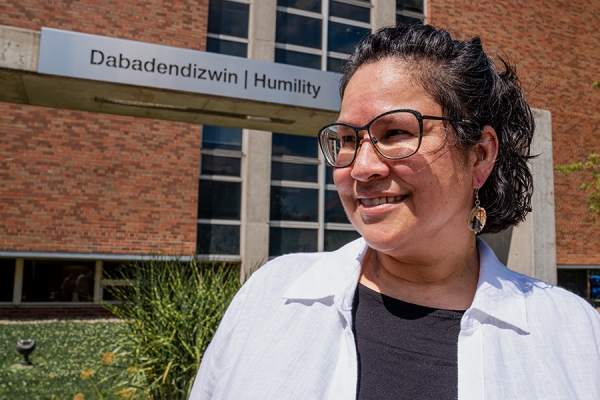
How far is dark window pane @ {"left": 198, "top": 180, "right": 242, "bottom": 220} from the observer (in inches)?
553

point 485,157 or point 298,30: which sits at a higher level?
point 298,30

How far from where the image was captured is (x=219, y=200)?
46.5 ft

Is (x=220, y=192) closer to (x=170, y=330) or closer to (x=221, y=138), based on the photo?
(x=221, y=138)

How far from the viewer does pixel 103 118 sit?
1307 centimetres

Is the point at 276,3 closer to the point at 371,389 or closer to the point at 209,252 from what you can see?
the point at 209,252

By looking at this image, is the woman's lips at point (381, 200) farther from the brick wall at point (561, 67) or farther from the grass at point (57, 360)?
the brick wall at point (561, 67)

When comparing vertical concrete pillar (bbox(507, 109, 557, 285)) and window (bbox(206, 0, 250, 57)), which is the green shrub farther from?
window (bbox(206, 0, 250, 57))

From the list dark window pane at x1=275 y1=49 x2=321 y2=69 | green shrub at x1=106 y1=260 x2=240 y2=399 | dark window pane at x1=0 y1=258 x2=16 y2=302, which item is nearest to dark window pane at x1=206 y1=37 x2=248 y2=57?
dark window pane at x1=275 y1=49 x2=321 y2=69

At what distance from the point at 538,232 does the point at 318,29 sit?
11.1m

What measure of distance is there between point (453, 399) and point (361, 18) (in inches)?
631

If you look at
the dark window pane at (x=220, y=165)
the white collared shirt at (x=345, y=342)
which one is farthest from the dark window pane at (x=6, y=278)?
the white collared shirt at (x=345, y=342)

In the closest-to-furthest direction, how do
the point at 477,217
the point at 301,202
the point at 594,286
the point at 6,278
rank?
the point at 477,217 < the point at 6,278 < the point at 301,202 < the point at 594,286

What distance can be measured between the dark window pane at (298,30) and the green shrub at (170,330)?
36.8 feet

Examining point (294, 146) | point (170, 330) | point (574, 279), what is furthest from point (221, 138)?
point (574, 279)
